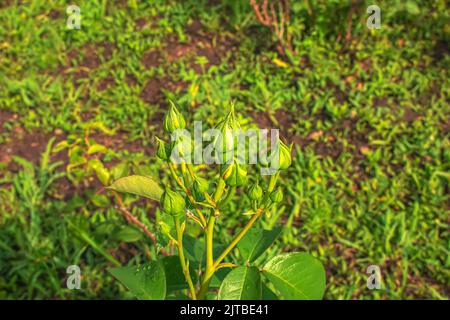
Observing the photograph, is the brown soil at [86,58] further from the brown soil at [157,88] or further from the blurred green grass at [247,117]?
the brown soil at [157,88]

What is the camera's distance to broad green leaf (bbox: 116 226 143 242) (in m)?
2.08

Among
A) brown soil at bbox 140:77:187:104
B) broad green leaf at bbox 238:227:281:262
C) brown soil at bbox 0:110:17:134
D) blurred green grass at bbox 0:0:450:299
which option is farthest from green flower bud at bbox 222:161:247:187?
brown soil at bbox 0:110:17:134

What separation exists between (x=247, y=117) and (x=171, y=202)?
1.88 metres

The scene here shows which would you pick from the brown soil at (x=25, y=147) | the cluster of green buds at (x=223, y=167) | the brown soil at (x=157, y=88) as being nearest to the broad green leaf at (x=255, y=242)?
the cluster of green buds at (x=223, y=167)

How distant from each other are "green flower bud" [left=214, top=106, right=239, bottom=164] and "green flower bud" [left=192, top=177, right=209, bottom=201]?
101 mm

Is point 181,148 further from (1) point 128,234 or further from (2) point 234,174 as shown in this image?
(1) point 128,234

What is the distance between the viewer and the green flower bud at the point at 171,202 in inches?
38.2

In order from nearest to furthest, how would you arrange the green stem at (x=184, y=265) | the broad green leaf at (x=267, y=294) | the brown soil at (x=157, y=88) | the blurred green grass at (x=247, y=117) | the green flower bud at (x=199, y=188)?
the green flower bud at (x=199, y=188), the green stem at (x=184, y=265), the broad green leaf at (x=267, y=294), the blurred green grass at (x=247, y=117), the brown soil at (x=157, y=88)

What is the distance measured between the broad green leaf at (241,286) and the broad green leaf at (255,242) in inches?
5.4

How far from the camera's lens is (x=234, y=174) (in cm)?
91

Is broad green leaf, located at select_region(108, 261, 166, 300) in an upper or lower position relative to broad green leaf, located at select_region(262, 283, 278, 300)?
upper

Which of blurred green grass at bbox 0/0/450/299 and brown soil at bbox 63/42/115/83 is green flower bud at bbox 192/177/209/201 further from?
brown soil at bbox 63/42/115/83

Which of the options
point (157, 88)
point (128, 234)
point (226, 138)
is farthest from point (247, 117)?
point (226, 138)
